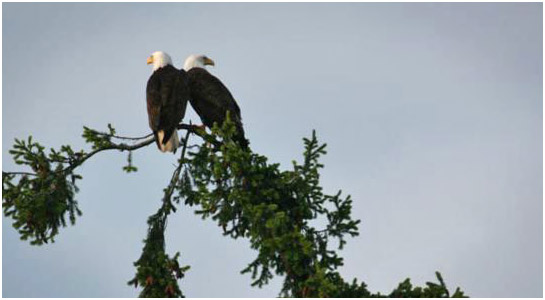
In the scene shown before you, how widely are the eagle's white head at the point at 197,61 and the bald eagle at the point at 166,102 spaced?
2.85 feet

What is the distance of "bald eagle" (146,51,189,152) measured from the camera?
11.5m

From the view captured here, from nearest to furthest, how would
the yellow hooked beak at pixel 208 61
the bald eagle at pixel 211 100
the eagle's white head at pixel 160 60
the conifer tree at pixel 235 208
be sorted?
the conifer tree at pixel 235 208 < the bald eagle at pixel 211 100 < the eagle's white head at pixel 160 60 < the yellow hooked beak at pixel 208 61

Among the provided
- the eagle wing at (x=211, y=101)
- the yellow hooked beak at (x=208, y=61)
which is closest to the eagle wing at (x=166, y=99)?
the eagle wing at (x=211, y=101)

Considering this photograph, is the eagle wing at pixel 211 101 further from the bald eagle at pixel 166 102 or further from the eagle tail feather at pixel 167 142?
the eagle tail feather at pixel 167 142

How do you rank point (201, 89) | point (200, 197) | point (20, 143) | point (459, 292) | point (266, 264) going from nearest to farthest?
1. point (459, 292)
2. point (266, 264)
3. point (200, 197)
4. point (20, 143)
5. point (201, 89)

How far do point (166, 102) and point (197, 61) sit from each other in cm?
249

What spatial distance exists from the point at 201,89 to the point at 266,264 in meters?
4.72

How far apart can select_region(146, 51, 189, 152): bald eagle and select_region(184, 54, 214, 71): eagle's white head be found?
87 cm

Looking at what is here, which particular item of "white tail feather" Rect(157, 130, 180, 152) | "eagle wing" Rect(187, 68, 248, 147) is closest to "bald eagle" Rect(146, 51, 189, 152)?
"white tail feather" Rect(157, 130, 180, 152)

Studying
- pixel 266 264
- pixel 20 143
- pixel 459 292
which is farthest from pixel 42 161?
pixel 459 292

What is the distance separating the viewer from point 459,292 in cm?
841

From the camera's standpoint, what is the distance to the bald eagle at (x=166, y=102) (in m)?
11.5

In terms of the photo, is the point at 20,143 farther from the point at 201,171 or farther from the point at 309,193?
the point at 309,193

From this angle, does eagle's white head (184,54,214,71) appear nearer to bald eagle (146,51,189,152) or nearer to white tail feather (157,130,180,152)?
bald eagle (146,51,189,152)
